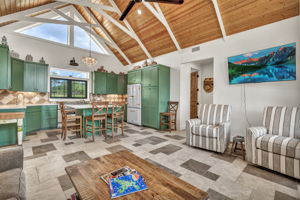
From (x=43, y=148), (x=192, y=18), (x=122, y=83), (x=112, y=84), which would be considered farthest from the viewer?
(x=122, y=83)

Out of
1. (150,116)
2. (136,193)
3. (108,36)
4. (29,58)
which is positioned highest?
(108,36)

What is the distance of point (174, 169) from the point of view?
2.23 m

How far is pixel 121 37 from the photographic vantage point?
6.09 metres

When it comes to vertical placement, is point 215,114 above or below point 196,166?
above

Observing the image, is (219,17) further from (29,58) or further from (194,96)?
(29,58)

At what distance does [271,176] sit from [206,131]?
1.19 metres

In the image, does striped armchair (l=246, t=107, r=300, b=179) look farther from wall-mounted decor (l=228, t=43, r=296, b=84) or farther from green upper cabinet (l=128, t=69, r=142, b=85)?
green upper cabinet (l=128, t=69, r=142, b=85)

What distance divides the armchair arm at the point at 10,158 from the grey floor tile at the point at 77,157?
1255 mm

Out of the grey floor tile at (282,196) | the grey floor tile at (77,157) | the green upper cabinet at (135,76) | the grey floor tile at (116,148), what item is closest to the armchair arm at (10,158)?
the grey floor tile at (77,157)

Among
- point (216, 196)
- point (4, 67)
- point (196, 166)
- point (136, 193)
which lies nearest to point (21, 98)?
point (4, 67)

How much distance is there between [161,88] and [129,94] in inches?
68.7

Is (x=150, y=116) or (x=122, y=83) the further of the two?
(x=122, y=83)

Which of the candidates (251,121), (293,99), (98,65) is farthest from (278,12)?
(98,65)

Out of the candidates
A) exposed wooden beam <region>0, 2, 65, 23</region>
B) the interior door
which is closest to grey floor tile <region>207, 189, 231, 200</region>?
the interior door
